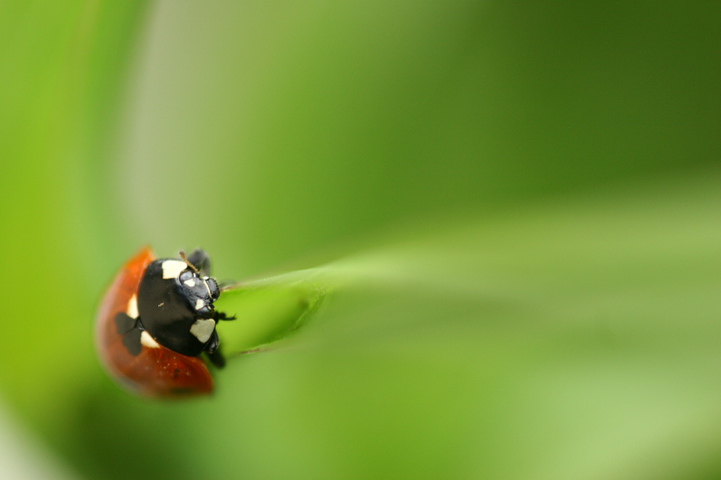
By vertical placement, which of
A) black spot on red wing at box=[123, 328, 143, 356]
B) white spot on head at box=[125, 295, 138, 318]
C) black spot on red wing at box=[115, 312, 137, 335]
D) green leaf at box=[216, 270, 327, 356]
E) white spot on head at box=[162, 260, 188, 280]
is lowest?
green leaf at box=[216, 270, 327, 356]

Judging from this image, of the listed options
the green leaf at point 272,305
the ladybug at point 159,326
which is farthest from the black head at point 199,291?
the green leaf at point 272,305

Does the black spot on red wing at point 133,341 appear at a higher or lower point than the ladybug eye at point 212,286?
lower

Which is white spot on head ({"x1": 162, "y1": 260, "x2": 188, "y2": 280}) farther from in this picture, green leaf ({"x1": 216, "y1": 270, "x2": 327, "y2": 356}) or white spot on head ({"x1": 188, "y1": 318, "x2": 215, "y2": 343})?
green leaf ({"x1": 216, "y1": 270, "x2": 327, "y2": 356})

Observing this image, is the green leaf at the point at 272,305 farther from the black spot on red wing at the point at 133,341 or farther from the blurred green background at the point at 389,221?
the black spot on red wing at the point at 133,341

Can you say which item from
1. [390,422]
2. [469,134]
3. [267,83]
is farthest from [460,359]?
[267,83]

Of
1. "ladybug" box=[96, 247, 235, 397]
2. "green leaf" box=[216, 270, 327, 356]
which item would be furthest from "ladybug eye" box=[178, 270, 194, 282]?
"green leaf" box=[216, 270, 327, 356]

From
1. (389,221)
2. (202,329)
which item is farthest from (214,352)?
(389,221)

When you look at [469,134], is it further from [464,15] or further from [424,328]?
[424,328]

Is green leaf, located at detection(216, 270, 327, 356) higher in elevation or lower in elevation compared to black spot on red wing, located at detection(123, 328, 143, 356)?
lower
